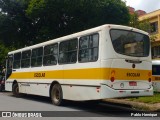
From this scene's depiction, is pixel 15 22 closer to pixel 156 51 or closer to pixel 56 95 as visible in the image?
pixel 56 95

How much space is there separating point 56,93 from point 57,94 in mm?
83

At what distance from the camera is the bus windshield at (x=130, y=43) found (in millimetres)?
11508

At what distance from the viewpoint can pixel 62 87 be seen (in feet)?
44.6

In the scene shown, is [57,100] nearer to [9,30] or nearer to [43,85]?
[43,85]

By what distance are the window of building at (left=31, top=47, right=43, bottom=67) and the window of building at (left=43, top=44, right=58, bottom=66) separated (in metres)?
0.53

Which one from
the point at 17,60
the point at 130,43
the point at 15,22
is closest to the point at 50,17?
the point at 15,22

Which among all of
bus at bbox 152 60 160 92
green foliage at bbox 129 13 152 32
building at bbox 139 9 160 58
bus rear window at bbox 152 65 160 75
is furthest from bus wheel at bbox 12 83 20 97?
building at bbox 139 9 160 58

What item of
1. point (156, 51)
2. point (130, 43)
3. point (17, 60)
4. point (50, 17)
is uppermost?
point (50, 17)

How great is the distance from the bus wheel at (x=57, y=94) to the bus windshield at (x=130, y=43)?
361 centimetres

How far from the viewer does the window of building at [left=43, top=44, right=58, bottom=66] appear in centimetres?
1442

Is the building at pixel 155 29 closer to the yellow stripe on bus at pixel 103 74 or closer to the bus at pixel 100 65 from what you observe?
the bus at pixel 100 65

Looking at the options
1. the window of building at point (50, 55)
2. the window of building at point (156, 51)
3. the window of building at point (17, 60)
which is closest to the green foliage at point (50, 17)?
the window of building at point (17, 60)

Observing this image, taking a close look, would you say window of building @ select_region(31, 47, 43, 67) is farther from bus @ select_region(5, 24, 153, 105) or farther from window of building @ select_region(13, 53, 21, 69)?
window of building @ select_region(13, 53, 21, 69)

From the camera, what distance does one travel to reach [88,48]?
39.4 ft
